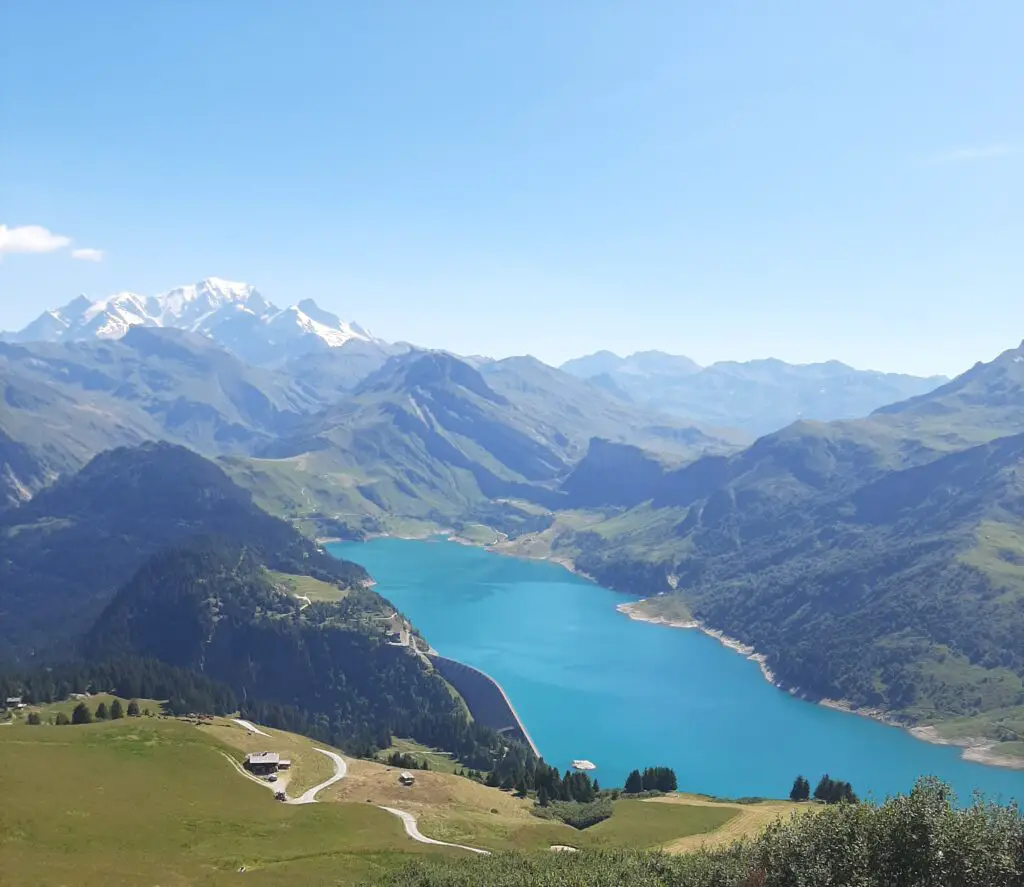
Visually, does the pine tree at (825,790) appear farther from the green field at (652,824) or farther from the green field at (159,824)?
the green field at (159,824)

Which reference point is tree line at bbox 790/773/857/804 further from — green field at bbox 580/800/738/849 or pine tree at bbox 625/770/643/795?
green field at bbox 580/800/738/849

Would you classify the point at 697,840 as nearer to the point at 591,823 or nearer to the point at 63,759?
the point at 591,823

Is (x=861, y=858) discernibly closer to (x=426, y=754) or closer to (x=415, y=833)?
(x=415, y=833)

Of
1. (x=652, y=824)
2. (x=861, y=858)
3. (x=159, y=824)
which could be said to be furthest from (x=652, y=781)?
(x=861, y=858)

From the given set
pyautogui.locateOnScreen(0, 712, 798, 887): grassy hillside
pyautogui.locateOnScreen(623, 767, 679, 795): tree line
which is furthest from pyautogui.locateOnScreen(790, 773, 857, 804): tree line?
pyautogui.locateOnScreen(0, 712, 798, 887): grassy hillside

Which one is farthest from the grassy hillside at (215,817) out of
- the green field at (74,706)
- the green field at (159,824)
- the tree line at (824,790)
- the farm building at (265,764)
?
the green field at (74,706)

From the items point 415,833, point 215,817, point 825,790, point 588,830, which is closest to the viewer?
point 215,817
